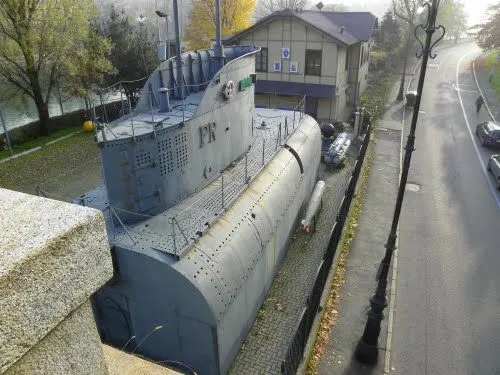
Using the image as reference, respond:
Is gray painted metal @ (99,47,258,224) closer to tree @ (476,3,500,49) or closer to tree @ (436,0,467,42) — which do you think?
tree @ (476,3,500,49)

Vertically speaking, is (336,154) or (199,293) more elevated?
(199,293)

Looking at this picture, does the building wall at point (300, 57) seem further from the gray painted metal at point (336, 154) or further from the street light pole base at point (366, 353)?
the street light pole base at point (366, 353)

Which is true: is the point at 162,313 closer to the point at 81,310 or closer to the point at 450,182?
the point at 81,310

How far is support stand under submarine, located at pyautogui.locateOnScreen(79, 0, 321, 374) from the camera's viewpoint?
9906 millimetres

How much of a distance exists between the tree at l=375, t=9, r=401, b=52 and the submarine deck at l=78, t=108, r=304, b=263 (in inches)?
2074

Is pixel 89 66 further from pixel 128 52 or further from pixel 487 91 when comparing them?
pixel 487 91

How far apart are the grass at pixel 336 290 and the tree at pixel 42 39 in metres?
23.2

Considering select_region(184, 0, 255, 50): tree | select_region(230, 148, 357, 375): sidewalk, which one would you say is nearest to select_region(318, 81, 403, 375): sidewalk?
select_region(230, 148, 357, 375): sidewalk

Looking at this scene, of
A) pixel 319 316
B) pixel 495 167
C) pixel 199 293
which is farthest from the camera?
pixel 495 167

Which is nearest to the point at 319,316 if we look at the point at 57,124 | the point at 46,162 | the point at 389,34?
the point at 46,162

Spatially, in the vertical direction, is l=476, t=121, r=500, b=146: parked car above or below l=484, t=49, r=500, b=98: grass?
below

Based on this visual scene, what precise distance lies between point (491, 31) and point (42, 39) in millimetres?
62664

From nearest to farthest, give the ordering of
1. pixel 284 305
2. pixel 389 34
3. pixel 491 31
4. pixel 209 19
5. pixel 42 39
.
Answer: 1. pixel 284 305
2. pixel 42 39
3. pixel 209 19
4. pixel 389 34
5. pixel 491 31

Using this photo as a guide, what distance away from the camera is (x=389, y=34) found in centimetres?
6203
